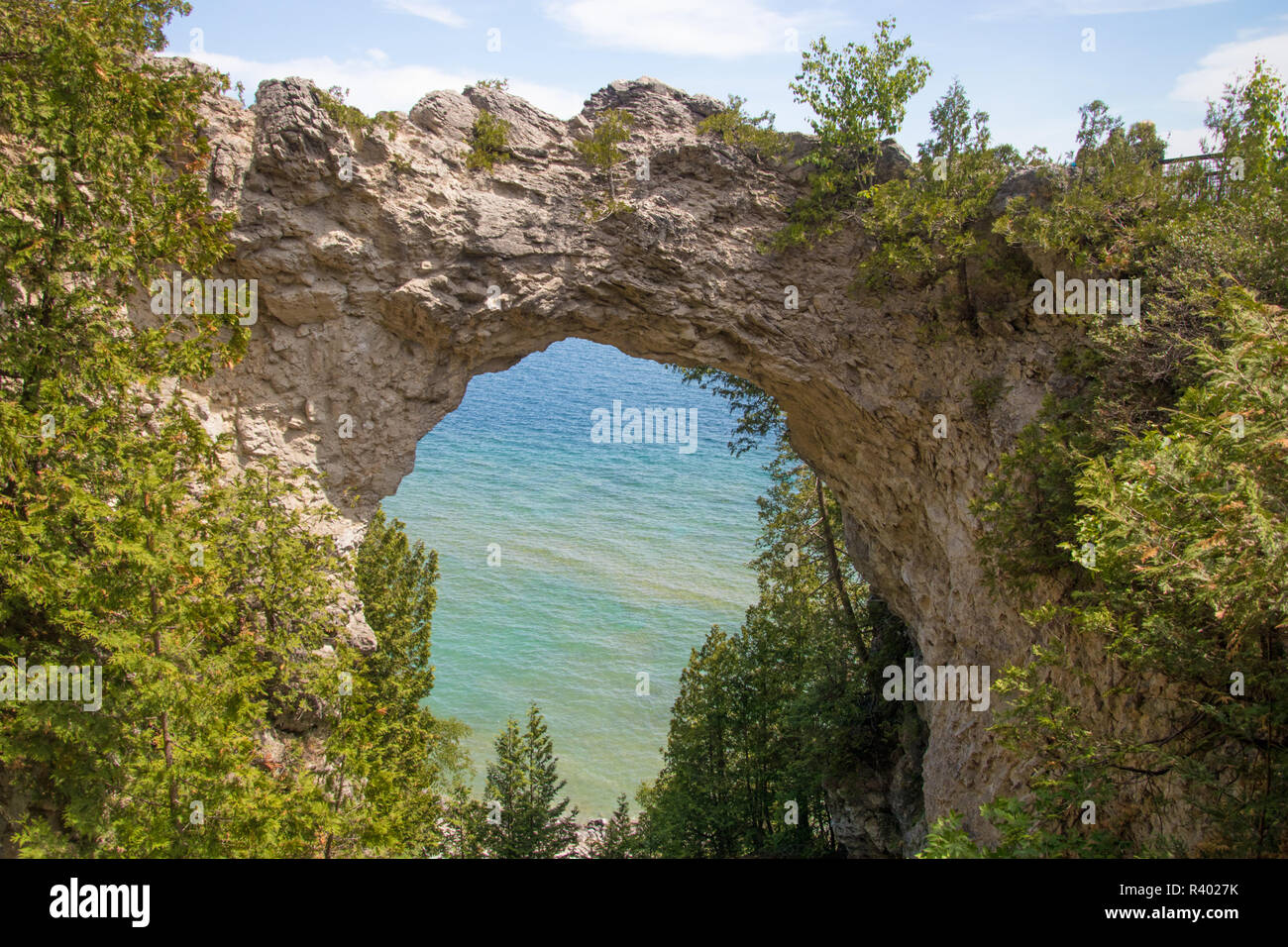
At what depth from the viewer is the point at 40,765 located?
871cm

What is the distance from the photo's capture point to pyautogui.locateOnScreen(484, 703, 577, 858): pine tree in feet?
66.9

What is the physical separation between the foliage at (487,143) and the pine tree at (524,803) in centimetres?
1315

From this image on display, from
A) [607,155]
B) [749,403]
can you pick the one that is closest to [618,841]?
[749,403]

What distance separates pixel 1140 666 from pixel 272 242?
12.1m

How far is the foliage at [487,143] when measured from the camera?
13039 millimetres

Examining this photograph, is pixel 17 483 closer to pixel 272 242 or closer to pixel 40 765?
pixel 40 765

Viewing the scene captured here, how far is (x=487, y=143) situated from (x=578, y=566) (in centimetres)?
3064

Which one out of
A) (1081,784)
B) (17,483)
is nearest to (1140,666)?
(1081,784)

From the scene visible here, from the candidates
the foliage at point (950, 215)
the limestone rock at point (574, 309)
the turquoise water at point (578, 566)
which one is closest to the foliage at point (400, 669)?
the turquoise water at point (578, 566)

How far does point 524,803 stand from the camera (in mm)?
20594

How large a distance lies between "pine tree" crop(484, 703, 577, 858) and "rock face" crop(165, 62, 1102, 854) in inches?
366

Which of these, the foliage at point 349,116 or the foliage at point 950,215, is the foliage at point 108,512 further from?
the foliage at point 950,215

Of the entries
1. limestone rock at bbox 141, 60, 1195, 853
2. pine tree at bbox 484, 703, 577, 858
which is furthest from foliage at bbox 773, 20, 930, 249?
pine tree at bbox 484, 703, 577, 858

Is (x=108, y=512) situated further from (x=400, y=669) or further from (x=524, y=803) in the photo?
(x=524, y=803)
